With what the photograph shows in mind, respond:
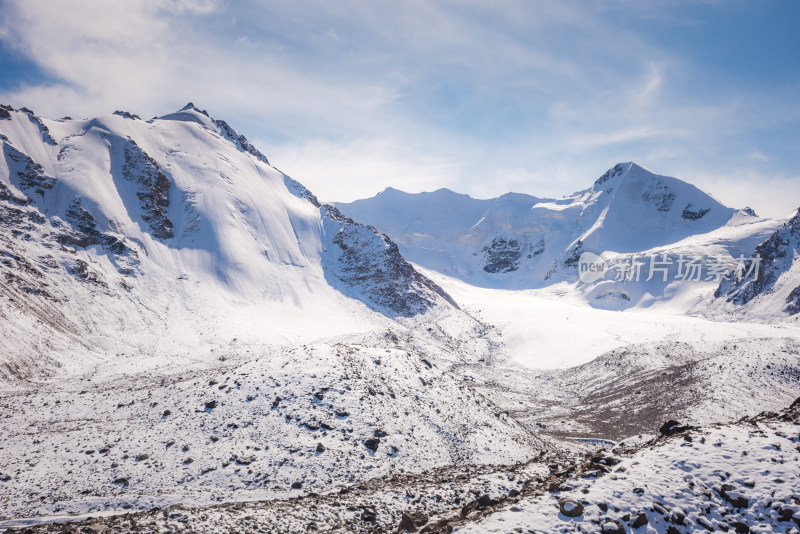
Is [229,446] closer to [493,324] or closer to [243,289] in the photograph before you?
[243,289]

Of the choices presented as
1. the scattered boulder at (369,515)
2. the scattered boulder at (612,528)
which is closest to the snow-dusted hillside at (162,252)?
the scattered boulder at (369,515)

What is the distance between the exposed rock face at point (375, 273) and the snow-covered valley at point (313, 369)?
73cm

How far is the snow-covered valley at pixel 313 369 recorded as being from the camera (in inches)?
520

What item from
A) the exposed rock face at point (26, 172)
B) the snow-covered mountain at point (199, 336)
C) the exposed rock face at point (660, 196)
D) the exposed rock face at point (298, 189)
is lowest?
the snow-covered mountain at point (199, 336)

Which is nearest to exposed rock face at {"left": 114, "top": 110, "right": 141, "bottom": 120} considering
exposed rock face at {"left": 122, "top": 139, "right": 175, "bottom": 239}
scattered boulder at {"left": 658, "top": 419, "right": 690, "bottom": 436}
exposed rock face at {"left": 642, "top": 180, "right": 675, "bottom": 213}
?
exposed rock face at {"left": 122, "top": 139, "right": 175, "bottom": 239}

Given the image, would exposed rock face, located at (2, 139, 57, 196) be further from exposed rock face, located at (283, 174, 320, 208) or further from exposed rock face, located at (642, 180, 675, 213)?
exposed rock face, located at (642, 180, 675, 213)

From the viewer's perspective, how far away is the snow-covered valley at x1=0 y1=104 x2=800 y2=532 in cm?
1321

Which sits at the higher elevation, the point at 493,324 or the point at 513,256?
the point at 513,256

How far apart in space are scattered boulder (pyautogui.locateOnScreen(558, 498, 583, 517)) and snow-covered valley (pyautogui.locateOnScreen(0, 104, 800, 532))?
186 millimetres

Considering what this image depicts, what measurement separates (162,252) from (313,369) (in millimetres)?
70642

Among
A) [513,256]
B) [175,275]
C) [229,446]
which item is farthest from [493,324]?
[513,256]

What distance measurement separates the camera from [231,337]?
217 ft

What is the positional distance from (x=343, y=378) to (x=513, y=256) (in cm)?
18294

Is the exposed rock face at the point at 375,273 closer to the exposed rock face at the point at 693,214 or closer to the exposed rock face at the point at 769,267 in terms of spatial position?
the exposed rock face at the point at 769,267
